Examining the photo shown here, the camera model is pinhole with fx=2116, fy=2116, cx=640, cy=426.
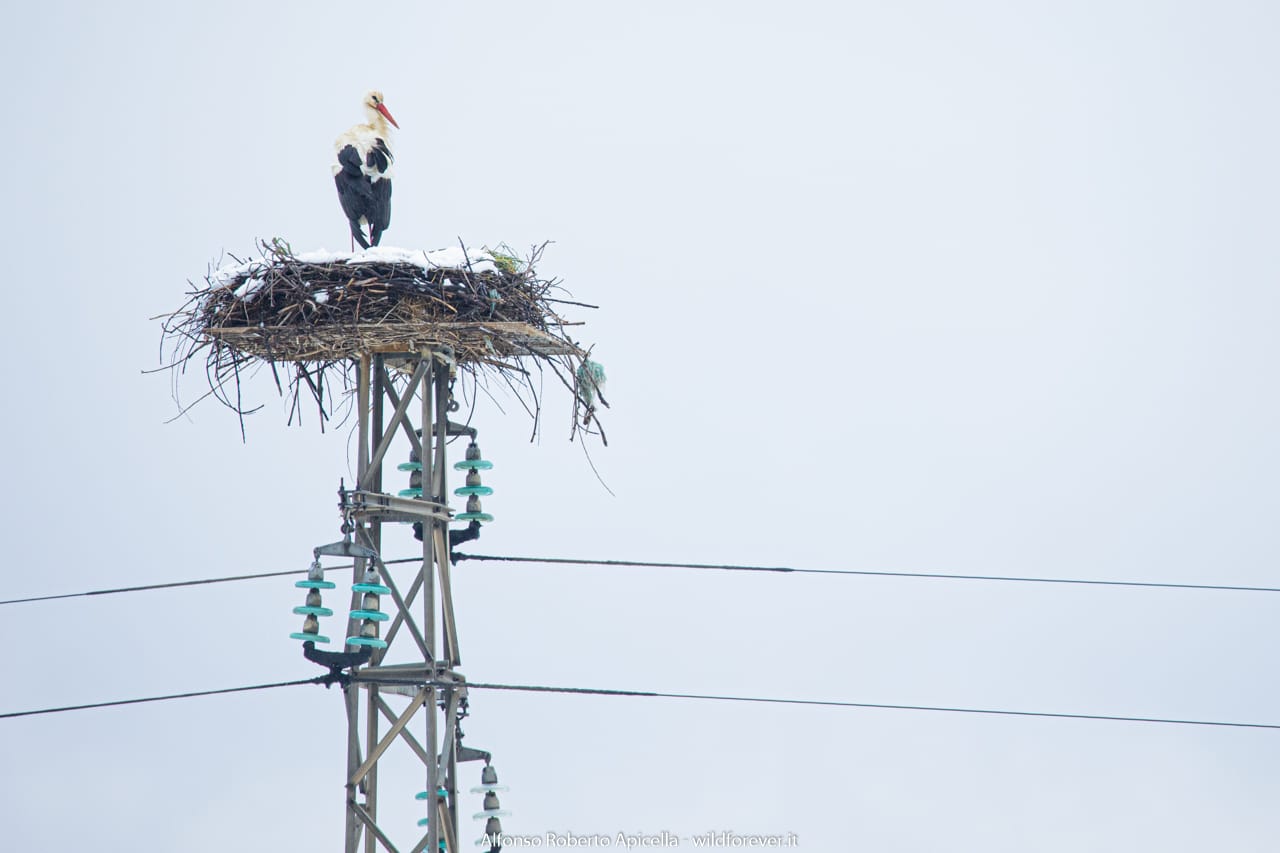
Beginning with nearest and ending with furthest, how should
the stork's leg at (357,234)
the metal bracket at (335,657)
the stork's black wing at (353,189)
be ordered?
1. the metal bracket at (335,657)
2. the stork's black wing at (353,189)
3. the stork's leg at (357,234)

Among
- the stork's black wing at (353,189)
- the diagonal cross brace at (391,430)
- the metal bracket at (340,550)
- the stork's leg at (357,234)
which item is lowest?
the metal bracket at (340,550)

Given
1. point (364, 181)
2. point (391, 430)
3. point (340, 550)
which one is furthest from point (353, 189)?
point (340, 550)

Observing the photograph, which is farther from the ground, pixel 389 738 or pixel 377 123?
pixel 377 123

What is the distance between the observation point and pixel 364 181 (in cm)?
1508

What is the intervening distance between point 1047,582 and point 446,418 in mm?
3832

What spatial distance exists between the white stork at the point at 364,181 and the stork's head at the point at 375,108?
1.71ft

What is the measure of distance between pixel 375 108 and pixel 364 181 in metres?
1.10

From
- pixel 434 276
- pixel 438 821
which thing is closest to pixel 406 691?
pixel 438 821

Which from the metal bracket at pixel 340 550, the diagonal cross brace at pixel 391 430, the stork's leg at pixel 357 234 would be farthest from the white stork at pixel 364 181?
the metal bracket at pixel 340 550

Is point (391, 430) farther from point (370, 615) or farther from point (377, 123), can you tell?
point (377, 123)

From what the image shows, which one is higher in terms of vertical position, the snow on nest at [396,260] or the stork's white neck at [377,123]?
the stork's white neck at [377,123]

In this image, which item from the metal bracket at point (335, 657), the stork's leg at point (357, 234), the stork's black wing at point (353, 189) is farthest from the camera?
the stork's leg at point (357, 234)

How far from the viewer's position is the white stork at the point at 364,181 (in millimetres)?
15070

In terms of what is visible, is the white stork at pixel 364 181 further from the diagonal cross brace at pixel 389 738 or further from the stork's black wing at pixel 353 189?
the diagonal cross brace at pixel 389 738
